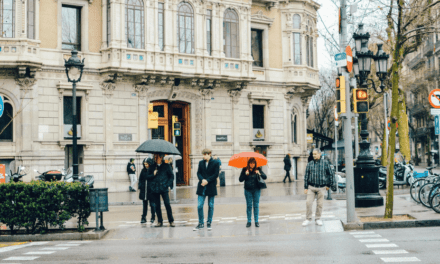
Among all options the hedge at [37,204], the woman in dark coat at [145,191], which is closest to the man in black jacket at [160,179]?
the woman in dark coat at [145,191]

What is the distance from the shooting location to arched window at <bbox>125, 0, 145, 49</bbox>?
1073 inches

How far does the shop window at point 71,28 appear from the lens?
2692 cm

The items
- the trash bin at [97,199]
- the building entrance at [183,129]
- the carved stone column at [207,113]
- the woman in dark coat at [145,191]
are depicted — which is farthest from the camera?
the carved stone column at [207,113]

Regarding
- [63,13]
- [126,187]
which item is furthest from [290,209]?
[63,13]

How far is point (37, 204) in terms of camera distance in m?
11.9

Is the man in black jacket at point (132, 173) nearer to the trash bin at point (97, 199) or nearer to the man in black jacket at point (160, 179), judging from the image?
the man in black jacket at point (160, 179)

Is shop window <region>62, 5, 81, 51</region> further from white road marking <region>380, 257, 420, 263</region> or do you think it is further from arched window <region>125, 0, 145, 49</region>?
white road marking <region>380, 257, 420, 263</region>

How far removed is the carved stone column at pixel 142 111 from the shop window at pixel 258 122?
7518mm

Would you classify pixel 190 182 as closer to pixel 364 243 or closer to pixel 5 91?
pixel 5 91

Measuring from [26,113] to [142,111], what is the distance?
587 centimetres

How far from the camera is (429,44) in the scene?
64188 mm

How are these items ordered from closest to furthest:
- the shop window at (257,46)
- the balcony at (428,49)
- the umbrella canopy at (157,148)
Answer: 1. the umbrella canopy at (157,148)
2. the shop window at (257,46)
3. the balcony at (428,49)

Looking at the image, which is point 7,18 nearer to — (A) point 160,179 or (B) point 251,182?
(A) point 160,179

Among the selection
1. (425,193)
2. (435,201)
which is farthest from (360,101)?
(425,193)
